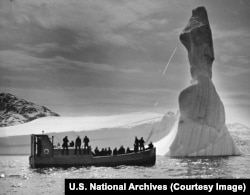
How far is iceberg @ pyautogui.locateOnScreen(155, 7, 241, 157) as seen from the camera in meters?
37.2

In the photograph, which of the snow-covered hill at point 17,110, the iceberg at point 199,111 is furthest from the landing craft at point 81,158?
the snow-covered hill at point 17,110

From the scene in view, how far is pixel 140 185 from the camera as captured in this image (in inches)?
576

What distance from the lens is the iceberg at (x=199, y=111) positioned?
37.2 metres

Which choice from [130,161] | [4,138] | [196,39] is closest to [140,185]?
[130,161]

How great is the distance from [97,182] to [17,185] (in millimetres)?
6398

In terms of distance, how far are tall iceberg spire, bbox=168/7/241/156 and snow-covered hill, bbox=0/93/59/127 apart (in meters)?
119

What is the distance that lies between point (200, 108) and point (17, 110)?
13742 cm

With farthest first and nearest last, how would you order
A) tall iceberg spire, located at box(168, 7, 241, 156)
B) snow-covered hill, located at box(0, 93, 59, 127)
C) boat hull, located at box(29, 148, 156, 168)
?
snow-covered hill, located at box(0, 93, 59, 127)
tall iceberg spire, located at box(168, 7, 241, 156)
boat hull, located at box(29, 148, 156, 168)

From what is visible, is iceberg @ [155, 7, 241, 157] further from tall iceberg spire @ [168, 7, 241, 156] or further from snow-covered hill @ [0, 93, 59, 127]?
snow-covered hill @ [0, 93, 59, 127]

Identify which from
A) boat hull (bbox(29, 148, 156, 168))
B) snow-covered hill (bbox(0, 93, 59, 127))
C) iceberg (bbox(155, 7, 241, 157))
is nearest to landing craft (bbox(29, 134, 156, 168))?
boat hull (bbox(29, 148, 156, 168))

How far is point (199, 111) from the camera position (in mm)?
38250

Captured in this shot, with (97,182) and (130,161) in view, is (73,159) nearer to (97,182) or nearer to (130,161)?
(130,161)

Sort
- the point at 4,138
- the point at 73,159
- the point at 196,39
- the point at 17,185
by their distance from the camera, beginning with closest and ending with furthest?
the point at 17,185 → the point at 73,159 → the point at 196,39 → the point at 4,138

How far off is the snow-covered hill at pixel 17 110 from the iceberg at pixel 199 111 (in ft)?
390
